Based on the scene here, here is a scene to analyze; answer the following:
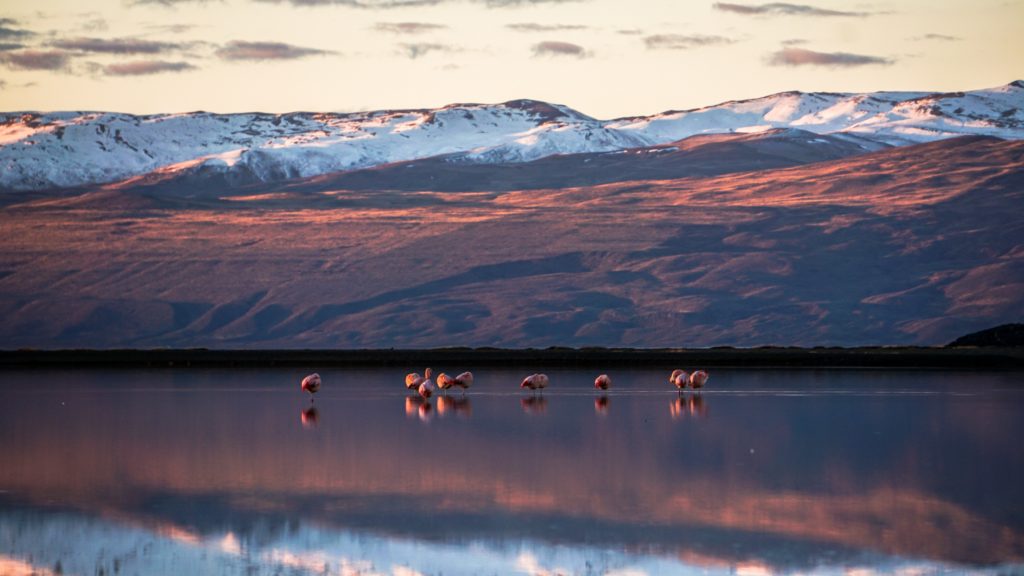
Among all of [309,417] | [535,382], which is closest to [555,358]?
[535,382]

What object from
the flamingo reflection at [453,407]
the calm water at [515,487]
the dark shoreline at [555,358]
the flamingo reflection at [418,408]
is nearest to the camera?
the calm water at [515,487]

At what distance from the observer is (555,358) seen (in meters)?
76.4

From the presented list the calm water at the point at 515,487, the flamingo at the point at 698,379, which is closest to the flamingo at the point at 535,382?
the flamingo at the point at 698,379

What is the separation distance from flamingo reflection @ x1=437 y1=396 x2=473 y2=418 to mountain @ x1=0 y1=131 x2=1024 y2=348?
268 ft

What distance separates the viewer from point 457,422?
122 feet

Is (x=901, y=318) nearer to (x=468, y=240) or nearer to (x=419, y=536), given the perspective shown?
(x=468, y=240)

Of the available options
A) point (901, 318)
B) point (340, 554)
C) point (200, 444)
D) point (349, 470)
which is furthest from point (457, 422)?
point (901, 318)

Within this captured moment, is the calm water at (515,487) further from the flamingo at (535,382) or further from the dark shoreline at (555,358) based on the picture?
the dark shoreline at (555,358)

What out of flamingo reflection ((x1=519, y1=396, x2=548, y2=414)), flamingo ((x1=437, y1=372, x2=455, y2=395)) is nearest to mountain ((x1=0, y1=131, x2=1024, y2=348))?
flamingo ((x1=437, y1=372, x2=455, y2=395))

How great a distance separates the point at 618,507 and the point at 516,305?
389 feet

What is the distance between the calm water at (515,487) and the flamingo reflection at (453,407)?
0.18 m

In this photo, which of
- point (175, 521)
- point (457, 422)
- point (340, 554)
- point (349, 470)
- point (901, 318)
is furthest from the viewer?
point (901, 318)

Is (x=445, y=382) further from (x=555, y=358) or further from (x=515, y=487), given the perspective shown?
(x=555, y=358)

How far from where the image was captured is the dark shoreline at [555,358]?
2744 inches
